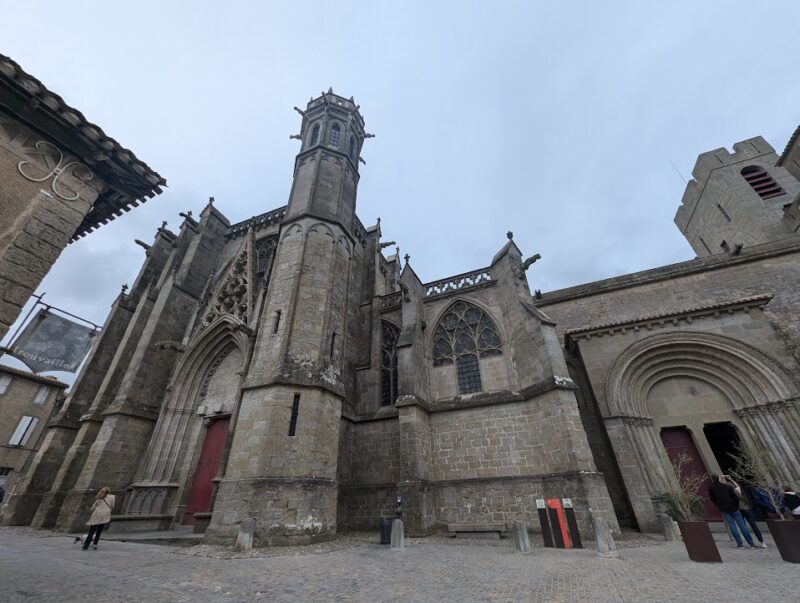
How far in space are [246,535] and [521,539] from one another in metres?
5.41

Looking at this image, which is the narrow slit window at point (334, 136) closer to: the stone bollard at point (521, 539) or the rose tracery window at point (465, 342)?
the rose tracery window at point (465, 342)

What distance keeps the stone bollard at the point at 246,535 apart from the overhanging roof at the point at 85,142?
19.2 ft

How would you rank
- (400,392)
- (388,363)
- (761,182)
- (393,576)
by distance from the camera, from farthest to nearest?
1. (761,182)
2. (388,363)
3. (400,392)
4. (393,576)

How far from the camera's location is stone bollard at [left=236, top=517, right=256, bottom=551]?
644 cm

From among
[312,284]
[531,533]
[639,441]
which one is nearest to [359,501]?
[531,533]

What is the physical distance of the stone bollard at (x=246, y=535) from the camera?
254 inches

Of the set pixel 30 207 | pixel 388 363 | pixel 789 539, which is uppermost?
pixel 388 363

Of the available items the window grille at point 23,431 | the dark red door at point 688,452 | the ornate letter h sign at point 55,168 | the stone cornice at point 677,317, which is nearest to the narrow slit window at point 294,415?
the ornate letter h sign at point 55,168

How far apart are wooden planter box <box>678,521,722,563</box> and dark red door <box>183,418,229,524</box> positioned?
11.8 m

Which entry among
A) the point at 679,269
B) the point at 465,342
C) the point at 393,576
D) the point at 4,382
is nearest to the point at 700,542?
the point at 393,576

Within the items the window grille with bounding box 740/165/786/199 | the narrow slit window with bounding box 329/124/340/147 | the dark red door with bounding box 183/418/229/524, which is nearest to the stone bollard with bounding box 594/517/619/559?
the dark red door with bounding box 183/418/229/524

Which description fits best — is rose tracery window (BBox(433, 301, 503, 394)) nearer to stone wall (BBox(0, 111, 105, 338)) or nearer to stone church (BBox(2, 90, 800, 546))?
stone church (BBox(2, 90, 800, 546))

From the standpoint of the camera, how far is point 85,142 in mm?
3697

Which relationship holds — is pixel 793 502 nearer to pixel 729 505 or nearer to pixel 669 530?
pixel 729 505
